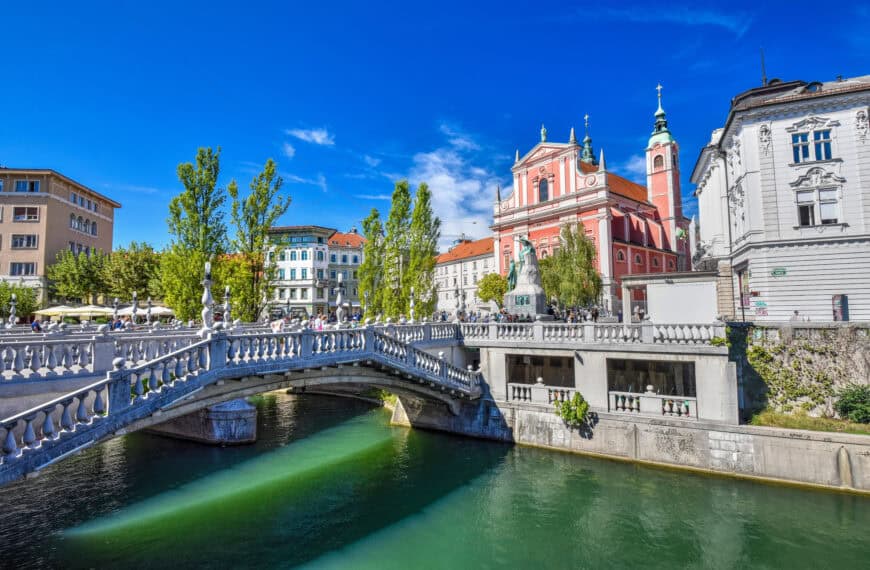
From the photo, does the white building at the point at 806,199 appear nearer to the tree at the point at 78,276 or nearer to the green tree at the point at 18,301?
the green tree at the point at 18,301

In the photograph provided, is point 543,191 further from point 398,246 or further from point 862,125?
point 862,125

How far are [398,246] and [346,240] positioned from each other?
52.4m

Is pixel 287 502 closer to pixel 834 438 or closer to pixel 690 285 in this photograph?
pixel 834 438

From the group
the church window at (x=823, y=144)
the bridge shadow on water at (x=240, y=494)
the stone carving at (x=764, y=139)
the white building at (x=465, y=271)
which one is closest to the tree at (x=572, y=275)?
the stone carving at (x=764, y=139)

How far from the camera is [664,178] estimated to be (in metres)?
63.6

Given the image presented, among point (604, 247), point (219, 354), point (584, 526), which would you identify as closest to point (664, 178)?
point (604, 247)

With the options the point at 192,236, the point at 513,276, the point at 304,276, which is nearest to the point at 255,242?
the point at 192,236

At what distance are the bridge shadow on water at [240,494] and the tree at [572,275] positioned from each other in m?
22.5

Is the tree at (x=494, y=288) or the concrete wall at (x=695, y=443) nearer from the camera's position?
the concrete wall at (x=695, y=443)

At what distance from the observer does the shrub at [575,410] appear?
17573 mm

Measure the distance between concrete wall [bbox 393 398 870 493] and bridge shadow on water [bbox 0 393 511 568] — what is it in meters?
1.38

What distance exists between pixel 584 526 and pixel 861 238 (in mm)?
21985

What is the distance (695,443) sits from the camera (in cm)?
1591

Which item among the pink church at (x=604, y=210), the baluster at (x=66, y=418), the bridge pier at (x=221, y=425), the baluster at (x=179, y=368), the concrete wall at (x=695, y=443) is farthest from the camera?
the pink church at (x=604, y=210)
